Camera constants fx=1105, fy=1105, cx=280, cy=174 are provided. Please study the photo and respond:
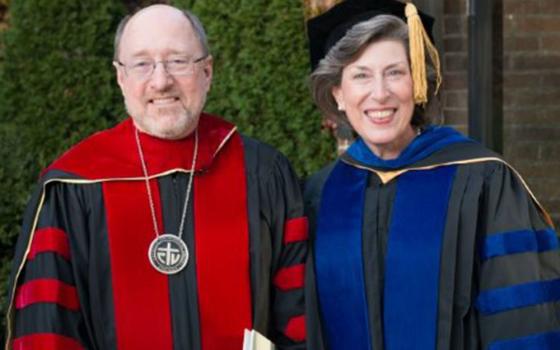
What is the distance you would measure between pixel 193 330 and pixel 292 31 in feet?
10.1

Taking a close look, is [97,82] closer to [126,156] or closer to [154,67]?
[126,156]

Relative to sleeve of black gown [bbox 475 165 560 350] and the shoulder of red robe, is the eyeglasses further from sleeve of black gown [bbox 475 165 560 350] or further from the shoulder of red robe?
sleeve of black gown [bbox 475 165 560 350]

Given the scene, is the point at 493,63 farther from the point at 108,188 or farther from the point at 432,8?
the point at 108,188

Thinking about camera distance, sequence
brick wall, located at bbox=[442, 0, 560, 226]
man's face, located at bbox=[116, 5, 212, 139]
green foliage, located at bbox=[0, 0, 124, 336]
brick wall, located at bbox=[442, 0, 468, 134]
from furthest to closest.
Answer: green foliage, located at bbox=[0, 0, 124, 336] < brick wall, located at bbox=[442, 0, 468, 134] < brick wall, located at bbox=[442, 0, 560, 226] < man's face, located at bbox=[116, 5, 212, 139]

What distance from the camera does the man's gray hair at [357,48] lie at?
3527 millimetres

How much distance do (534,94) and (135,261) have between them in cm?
304

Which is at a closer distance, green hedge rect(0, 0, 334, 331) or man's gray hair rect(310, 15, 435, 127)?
man's gray hair rect(310, 15, 435, 127)

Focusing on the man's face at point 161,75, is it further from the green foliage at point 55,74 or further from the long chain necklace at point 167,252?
the green foliage at point 55,74

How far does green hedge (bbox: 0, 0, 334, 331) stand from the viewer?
20.6 feet

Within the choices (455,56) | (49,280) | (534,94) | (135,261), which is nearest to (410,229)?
(135,261)

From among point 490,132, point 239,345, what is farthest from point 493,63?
point 239,345

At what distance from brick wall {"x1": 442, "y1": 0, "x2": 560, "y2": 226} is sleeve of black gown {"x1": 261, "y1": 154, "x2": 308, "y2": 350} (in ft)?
7.64

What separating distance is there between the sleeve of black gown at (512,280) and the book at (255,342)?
0.66 metres

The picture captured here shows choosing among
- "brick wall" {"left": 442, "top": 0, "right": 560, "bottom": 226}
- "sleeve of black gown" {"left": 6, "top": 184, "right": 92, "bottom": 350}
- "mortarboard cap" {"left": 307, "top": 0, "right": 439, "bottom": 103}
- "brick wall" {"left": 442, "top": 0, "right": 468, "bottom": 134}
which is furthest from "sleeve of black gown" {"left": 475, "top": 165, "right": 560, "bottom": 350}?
"brick wall" {"left": 442, "top": 0, "right": 468, "bottom": 134}
